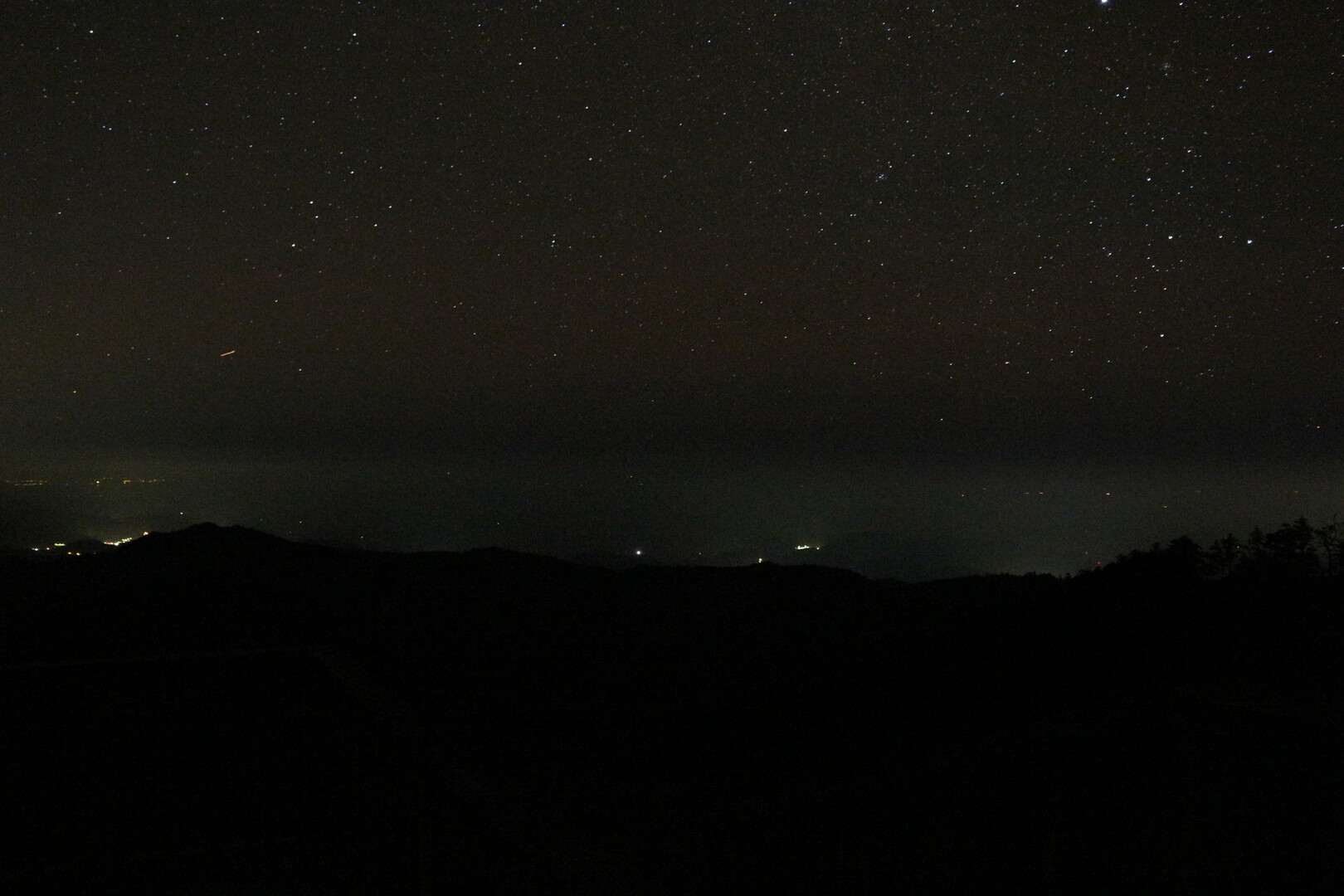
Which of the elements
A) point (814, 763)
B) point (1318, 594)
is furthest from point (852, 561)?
point (814, 763)

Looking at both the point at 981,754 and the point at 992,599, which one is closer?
the point at 981,754

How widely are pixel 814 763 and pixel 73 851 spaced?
5.39m

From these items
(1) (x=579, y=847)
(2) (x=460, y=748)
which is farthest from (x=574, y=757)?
(1) (x=579, y=847)

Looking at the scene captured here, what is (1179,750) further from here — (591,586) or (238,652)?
(591,586)

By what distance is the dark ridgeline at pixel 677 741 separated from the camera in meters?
3.66

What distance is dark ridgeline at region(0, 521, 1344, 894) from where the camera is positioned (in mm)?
3658

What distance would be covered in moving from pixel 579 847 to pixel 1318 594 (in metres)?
Answer: 10.1

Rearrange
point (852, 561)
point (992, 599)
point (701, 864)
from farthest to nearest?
point (852, 561) → point (992, 599) → point (701, 864)

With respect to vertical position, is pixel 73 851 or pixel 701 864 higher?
pixel 73 851

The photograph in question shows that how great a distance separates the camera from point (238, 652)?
7.09 m

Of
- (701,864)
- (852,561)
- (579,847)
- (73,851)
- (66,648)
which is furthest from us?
(852,561)

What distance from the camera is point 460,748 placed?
7.27 m

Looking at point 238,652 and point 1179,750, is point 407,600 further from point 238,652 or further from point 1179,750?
point 1179,750

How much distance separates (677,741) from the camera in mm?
7793
